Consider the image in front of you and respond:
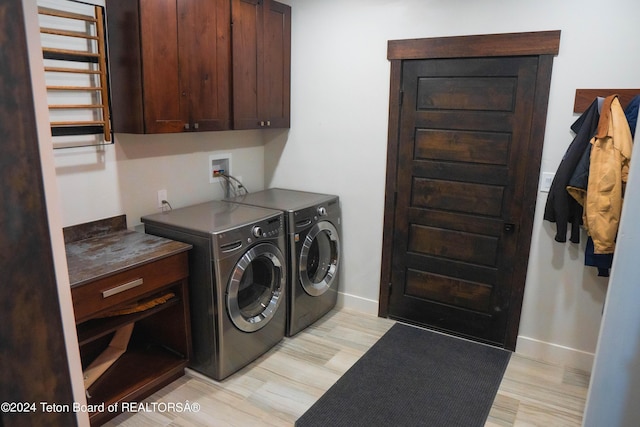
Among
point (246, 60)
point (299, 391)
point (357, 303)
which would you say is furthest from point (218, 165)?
point (299, 391)

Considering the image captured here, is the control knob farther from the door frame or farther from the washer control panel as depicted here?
the door frame

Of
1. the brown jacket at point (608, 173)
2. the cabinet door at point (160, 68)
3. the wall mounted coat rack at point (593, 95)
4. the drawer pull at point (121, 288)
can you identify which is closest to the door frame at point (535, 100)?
the wall mounted coat rack at point (593, 95)

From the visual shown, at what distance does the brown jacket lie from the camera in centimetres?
234

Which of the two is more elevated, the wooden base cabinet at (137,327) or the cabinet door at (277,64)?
the cabinet door at (277,64)

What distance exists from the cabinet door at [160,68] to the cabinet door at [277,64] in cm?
82

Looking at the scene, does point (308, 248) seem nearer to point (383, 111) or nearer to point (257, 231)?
point (257, 231)

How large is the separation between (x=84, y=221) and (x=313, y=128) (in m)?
1.80

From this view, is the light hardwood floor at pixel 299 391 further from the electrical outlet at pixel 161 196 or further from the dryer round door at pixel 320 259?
the electrical outlet at pixel 161 196

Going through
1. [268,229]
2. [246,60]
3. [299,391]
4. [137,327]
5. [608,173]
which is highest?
[246,60]

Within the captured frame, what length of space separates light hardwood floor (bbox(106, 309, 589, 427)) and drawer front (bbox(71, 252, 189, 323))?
66 cm

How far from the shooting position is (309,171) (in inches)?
144

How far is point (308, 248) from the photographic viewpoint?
10.3 feet

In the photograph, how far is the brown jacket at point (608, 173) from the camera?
234 centimetres

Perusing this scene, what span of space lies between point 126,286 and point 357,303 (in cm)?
198
